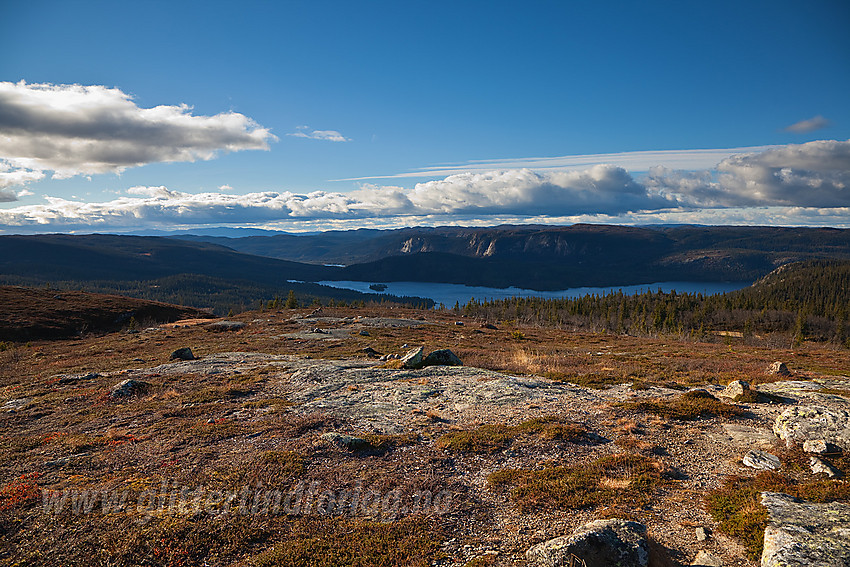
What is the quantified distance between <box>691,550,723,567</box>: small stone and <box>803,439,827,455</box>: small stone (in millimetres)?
7767

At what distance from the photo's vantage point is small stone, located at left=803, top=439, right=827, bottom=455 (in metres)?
12.0

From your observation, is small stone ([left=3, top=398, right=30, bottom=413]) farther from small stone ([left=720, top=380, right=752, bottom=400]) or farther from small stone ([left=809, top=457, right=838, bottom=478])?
small stone ([left=720, top=380, right=752, bottom=400])

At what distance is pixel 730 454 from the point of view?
12969 mm

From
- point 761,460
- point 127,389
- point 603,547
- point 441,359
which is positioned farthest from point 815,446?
point 127,389

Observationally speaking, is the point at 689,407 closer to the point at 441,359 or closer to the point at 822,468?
the point at 822,468

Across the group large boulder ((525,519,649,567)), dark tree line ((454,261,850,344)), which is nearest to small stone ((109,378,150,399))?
large boulder ((525,519,649,567))

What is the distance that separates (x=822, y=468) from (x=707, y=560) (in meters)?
6.70

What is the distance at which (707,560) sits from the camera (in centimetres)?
769

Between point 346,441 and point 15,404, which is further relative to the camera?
point 15,404

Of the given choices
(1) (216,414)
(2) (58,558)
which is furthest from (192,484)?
(1) (216,414)

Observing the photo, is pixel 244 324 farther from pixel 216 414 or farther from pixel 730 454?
pixel 730 454

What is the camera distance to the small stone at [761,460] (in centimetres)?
1166

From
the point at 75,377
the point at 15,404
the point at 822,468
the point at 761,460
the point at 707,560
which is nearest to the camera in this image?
the point at 707,560

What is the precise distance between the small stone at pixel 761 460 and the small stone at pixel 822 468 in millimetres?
783
